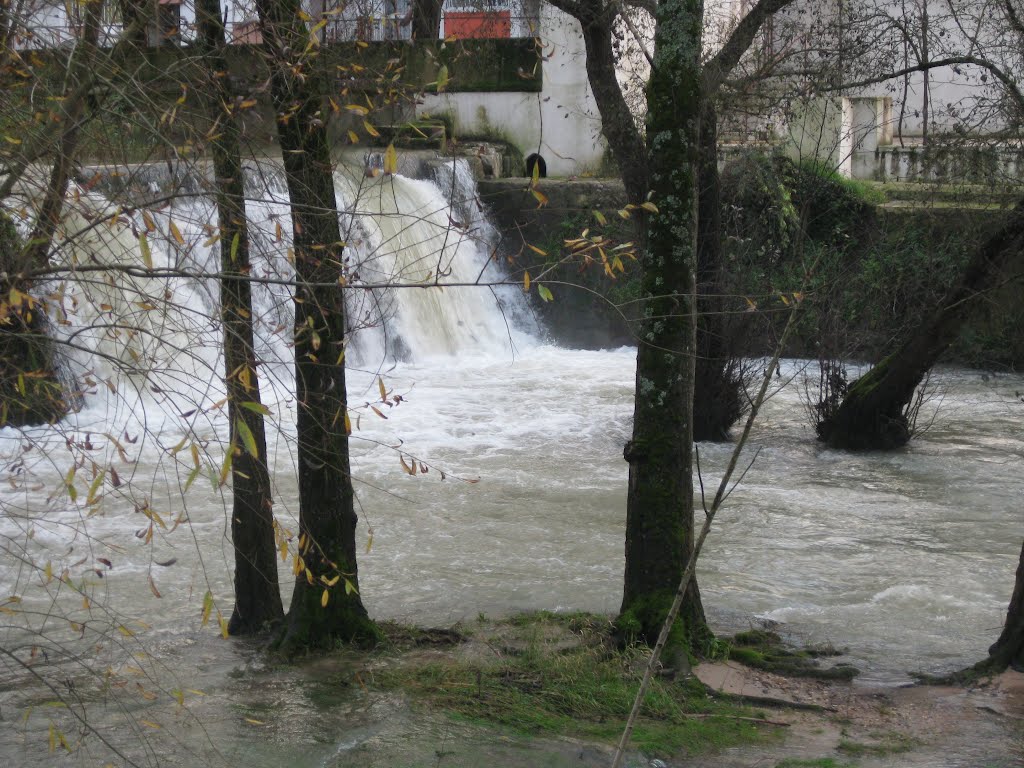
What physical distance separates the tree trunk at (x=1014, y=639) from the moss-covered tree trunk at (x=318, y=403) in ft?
10.5

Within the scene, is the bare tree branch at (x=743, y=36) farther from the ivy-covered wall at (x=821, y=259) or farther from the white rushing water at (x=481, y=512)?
the white rushing water at (x=481, y=512)

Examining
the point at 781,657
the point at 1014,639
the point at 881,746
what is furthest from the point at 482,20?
the point at 881,746

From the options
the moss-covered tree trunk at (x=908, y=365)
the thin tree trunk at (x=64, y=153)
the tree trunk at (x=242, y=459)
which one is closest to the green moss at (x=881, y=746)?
the tree trunk at (x=242, y=459)

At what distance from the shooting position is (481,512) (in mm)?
10000

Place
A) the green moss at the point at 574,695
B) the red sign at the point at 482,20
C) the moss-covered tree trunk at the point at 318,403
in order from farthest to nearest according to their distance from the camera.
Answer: the red sign at the point at 482,20 → the moss-covered tree trunk at the point at 318,403 → the green moss at the point at 574,695

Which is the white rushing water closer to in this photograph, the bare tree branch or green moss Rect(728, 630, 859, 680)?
green moss Rect(728, 630, 859, 680)

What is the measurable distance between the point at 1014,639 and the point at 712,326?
6.10 meters

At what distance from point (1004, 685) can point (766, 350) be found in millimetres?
8201

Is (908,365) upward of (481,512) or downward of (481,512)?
upward

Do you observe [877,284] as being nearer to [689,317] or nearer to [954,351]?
[954,351]

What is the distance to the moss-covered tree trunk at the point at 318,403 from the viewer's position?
16.8ft

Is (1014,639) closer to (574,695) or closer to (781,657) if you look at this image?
(781,657)

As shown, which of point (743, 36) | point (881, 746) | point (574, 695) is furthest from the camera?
point (743, 36)

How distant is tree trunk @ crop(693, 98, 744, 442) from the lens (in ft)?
34.9
